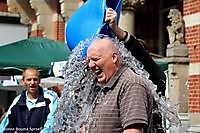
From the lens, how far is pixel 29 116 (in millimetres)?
5609

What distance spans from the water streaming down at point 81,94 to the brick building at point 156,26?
17.6 feet

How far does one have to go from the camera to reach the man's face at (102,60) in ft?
10.0

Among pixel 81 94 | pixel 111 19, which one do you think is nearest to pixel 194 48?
pixel 111 19

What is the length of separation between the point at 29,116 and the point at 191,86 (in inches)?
172

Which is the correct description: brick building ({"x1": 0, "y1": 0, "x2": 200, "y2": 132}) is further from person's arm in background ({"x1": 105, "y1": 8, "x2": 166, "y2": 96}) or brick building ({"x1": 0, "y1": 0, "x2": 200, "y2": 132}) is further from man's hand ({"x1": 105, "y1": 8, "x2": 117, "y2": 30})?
man's hand ({"x1": 105, "y1": 8, "x2": 117, "y2": 30})

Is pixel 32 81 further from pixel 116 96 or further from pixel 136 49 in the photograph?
pixel 116 96

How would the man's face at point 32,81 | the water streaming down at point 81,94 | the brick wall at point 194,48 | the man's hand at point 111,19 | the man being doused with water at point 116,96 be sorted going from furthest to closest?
the brick wall at point 194,48 → the man's face at point 32,81 → the man's hand at point 111,19 → the water streaming down at point 81,94 → the man being doused with water at point 116,96

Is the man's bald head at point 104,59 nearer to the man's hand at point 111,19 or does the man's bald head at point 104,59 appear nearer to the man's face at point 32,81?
the man's hand at point 111,19

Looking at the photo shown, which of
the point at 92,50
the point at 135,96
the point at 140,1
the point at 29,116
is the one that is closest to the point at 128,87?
the point at 135,96

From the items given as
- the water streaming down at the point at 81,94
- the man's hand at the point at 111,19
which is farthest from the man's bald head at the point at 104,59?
the man's hand at the point at 111,19

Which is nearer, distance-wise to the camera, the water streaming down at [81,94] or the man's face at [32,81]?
the water streaming down at [81,94]

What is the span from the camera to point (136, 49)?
3.83 metres

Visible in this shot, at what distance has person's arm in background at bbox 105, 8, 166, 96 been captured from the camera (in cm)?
366

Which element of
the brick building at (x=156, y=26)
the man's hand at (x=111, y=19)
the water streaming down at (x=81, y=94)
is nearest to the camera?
the water streaming down at (x=81, y=94)
